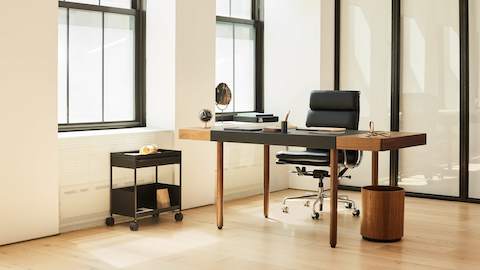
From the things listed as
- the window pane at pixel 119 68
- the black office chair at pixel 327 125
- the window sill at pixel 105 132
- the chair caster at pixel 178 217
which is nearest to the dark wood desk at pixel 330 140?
the chair caster at pixel 178 217

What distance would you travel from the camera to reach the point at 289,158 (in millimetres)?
6301

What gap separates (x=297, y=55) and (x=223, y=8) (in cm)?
97

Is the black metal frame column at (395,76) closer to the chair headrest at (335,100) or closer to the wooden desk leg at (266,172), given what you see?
the chair headrest at (335,100)

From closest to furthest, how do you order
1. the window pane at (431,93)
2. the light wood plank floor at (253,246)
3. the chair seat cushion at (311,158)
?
the light wood plank floor at (253,246) → the chair seat cushion at (311,158) → the window pane at (431,93)

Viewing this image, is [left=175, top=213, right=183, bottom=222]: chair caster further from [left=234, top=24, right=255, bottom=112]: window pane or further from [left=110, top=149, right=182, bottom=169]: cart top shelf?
[left=234, top=24, right=255, bottom=112]: window pane

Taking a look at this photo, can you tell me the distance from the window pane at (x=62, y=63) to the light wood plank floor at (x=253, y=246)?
1.05 m

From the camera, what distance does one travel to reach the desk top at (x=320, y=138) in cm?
500

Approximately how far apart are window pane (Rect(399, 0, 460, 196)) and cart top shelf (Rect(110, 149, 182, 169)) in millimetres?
2616

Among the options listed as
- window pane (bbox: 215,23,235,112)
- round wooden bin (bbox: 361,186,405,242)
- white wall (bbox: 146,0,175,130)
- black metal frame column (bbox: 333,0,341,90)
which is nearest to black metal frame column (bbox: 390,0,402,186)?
black metal frame column (bbox: 333,0,341,90)

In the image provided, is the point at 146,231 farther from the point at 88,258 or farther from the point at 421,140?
the point at 421,140

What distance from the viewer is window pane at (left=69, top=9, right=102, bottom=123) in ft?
19.8

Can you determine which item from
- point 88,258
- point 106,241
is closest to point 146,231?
point 106,241

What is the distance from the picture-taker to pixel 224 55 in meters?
7.58

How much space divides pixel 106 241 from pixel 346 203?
8.00 feet
